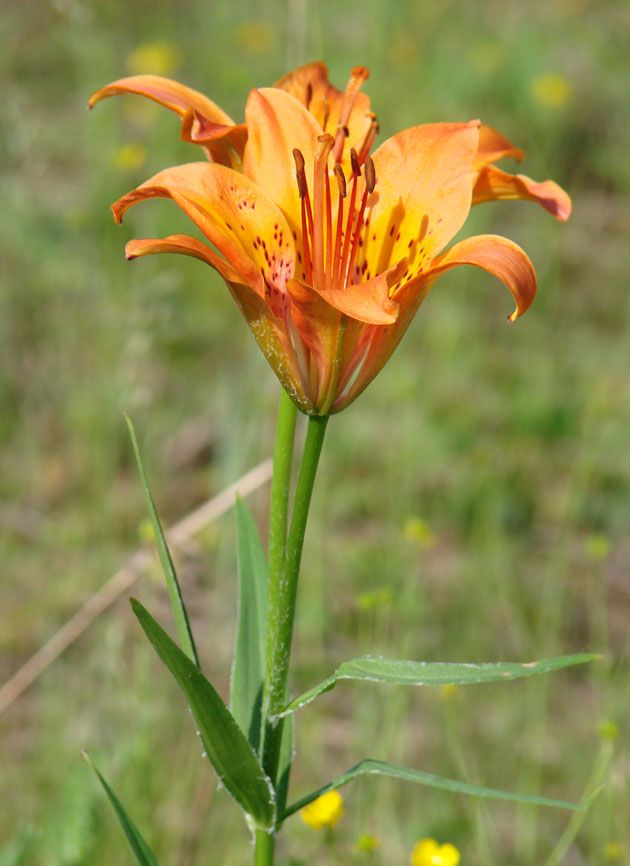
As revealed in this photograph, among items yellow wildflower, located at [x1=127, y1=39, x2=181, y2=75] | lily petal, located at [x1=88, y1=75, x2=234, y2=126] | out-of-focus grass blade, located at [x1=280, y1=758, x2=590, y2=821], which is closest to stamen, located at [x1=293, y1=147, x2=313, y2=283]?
lily petal, located at [x1=88, y1=75, x2=234, y2=126]

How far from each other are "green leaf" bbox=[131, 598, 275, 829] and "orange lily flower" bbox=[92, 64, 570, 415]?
10.8 inches

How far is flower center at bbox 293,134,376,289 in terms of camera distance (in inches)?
38.0

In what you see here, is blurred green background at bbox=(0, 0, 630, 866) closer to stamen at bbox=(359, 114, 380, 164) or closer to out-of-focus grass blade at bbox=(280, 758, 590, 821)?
out-of-focus grass blade at bbox=(280, 758, 590, 821)

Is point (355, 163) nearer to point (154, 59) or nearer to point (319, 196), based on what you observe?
point (319, 196)

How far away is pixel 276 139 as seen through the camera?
1024 mm

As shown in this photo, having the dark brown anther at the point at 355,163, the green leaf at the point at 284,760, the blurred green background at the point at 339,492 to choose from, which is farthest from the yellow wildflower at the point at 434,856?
the dark brown anther at the point at 355,163

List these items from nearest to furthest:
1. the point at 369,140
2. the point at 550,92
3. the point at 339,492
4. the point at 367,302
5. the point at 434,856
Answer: the point at 367,302, the point at 369,140, the point at 434,856, the point at 339,492, the point at 550,92

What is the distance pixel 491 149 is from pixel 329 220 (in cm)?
21

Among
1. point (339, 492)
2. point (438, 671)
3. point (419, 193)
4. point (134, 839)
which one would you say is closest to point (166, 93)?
point (419, 193)

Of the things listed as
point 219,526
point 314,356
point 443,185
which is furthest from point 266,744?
point 219,526

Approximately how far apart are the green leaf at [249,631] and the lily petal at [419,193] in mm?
353

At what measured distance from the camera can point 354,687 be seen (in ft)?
7.56

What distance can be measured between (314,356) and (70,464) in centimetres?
201

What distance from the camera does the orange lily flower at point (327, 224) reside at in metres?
0.90
